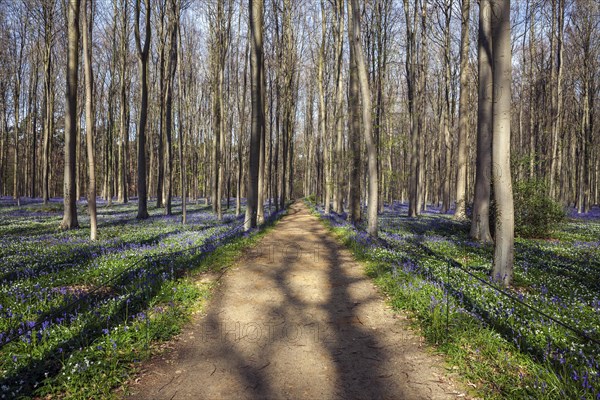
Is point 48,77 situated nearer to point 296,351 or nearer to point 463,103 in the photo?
point 463,103

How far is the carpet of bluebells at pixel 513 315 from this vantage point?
11.6 ft

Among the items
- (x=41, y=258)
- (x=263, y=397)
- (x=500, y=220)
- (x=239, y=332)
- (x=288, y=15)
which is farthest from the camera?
(x=288, y=15)

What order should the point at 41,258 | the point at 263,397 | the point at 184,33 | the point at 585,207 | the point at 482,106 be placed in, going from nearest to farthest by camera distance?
the point at 263,397
the point at 41,258
the point at 482,106
the point at 184,33
the point at 585,207

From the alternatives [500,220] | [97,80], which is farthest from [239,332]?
[97,80]

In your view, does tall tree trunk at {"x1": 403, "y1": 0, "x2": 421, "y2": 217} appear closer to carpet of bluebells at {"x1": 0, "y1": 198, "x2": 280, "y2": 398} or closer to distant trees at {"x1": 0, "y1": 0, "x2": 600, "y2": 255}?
distant trees at {"x1": 0, "y1": 0, "x2": 600, "y2": 255}

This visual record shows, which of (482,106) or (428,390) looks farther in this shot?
(482,106)

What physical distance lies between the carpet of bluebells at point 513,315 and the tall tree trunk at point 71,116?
1329 centimetres

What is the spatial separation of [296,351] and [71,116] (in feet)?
51.0

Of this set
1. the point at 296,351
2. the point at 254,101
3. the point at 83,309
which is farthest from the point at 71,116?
the point at 296,351

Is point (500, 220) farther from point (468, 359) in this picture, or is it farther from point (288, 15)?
point (288, 15)

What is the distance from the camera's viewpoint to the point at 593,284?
6.75 meters

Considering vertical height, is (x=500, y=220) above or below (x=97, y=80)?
below

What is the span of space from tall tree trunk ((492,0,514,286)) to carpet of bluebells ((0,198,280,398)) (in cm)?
661

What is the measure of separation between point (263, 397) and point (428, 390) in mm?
1960
